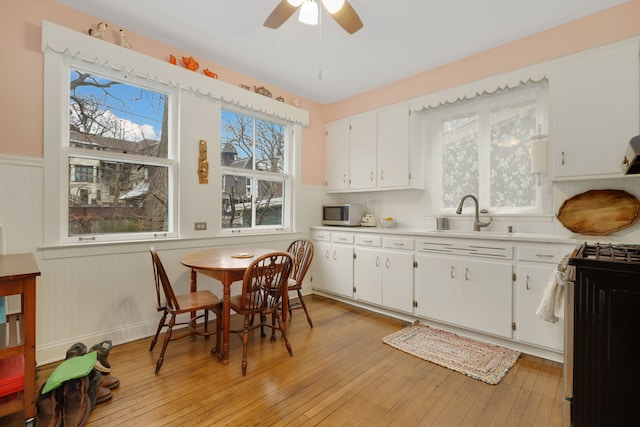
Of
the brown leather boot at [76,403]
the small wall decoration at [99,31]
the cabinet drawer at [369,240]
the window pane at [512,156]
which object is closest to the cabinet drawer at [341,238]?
the cabinet drawer at [369,240]

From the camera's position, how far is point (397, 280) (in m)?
3.24

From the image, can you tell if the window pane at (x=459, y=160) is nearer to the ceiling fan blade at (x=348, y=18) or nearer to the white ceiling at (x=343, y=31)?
the white ceiling at (x=343, y=31)

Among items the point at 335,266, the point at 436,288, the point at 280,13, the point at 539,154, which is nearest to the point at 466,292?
the point at 436,288

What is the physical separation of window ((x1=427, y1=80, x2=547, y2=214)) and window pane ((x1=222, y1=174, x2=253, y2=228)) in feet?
7.50

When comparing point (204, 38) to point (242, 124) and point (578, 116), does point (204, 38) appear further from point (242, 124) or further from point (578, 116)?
point (578, 116)

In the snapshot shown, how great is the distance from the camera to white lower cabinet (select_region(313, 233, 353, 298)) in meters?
3.75

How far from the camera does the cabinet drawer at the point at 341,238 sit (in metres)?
3.76

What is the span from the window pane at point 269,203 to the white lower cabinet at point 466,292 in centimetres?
193

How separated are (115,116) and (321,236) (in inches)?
104

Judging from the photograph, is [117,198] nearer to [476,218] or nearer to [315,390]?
[315,390]

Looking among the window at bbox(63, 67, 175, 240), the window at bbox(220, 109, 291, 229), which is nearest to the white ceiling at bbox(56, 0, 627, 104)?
the window at bbox(63, 67, 175, 240)

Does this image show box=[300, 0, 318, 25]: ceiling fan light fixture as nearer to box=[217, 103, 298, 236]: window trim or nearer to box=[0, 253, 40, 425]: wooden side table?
box=[217, 103, 298, 236]: window trim

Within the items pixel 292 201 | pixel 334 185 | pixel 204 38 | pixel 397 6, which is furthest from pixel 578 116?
pixel 204 38

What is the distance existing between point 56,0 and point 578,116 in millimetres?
4287
